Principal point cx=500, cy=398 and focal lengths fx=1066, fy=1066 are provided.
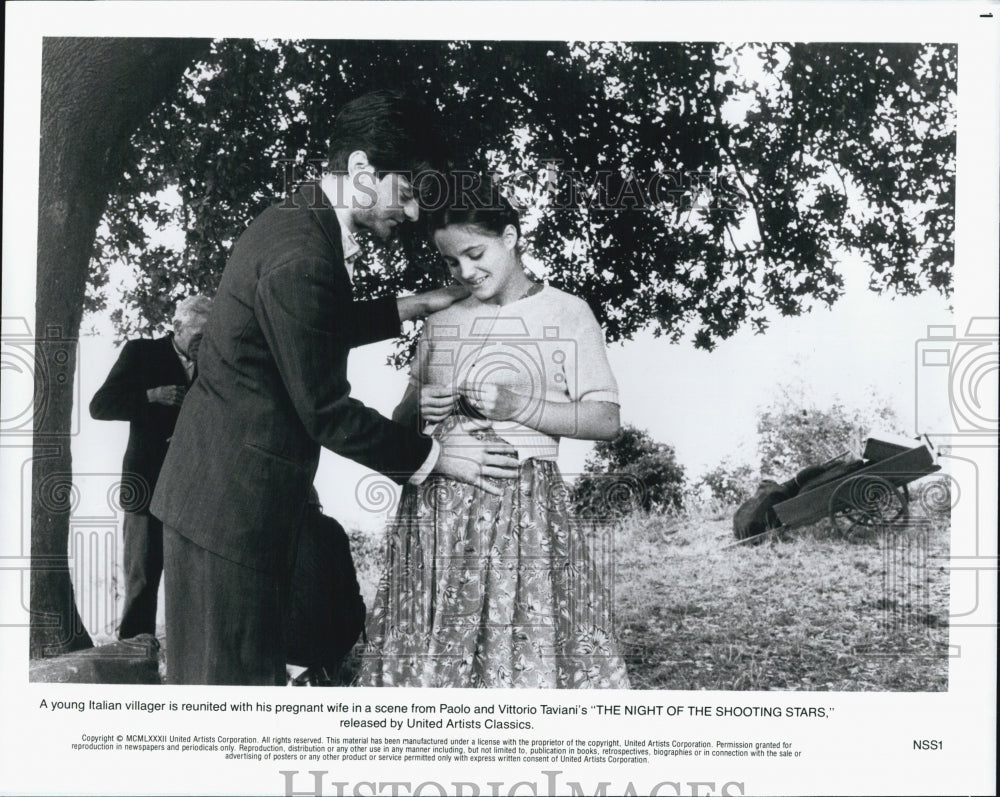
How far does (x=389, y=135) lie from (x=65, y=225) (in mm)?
1549

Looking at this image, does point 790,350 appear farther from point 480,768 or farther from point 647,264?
point 480,768

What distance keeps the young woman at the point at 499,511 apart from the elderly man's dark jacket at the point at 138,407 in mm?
1121

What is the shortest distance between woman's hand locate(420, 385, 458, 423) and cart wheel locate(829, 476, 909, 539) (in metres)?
1.83

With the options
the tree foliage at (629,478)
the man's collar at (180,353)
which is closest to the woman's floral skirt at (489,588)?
the tree foliage at (629,478)

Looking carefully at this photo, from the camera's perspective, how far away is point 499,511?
15.8ft

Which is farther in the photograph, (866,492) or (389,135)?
(866,492)

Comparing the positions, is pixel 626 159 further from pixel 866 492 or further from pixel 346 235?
pixel 866 492

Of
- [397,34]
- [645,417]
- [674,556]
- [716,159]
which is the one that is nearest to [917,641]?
[674,556]

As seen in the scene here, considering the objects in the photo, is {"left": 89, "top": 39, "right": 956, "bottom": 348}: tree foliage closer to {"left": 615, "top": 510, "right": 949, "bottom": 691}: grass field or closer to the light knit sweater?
the light knit sweater

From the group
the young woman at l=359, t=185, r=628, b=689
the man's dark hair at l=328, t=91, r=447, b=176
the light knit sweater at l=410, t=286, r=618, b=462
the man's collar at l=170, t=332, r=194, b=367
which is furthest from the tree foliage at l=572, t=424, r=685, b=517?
the man's collar at l=170, t=332, r=194, b=367

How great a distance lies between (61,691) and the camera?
491cm

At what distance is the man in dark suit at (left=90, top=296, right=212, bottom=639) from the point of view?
4840 mm

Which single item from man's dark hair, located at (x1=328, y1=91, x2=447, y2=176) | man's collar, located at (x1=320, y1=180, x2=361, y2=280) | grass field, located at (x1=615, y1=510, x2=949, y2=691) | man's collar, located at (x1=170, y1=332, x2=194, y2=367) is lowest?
grass field, located at (x1=615, y1=510, x2=949, y2=691)

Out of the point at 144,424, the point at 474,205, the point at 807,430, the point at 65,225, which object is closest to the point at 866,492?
the point at 807,430
